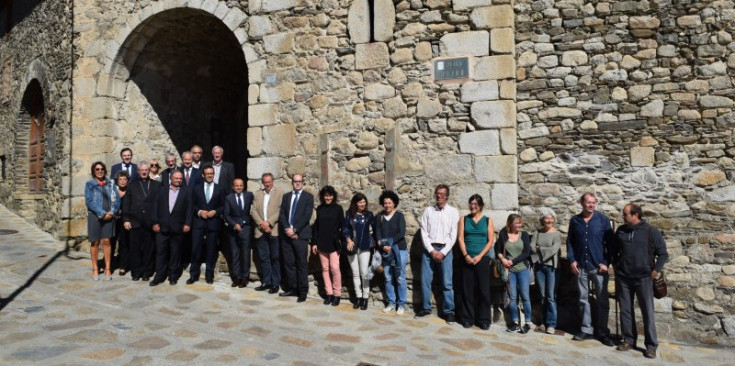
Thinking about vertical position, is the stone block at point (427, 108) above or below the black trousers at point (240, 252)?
above

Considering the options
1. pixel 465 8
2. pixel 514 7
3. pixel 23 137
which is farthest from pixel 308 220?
pixel 23 137

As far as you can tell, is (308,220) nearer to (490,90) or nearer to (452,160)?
→ (452,160)

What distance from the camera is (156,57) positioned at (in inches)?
306

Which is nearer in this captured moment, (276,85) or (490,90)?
(490,90)

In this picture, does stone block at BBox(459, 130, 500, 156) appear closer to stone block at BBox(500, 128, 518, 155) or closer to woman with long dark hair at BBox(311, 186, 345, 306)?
stone block at BBox(500, 128, 518, 155)

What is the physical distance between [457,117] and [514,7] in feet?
4.76

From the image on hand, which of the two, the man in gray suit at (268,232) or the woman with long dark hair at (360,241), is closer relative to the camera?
the woman with long dark hair at (360,241)

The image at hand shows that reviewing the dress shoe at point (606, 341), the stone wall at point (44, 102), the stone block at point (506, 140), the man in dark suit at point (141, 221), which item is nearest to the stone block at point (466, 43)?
the stone block at point (506, 140)

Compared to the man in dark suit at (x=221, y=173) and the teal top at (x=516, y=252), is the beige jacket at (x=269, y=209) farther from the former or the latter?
the teal top at (x=516, y=252)

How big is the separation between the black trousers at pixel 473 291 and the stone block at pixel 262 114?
297 cm

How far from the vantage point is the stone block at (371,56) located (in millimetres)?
5742

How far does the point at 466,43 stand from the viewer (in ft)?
18.0

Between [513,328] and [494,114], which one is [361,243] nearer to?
[513,328]

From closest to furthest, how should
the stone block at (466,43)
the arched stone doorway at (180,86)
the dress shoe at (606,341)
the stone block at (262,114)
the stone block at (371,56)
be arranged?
the dress shoe at (606,341), the stone block at (466,43), the stone block at (371,56), the stone block at (262,114), the arched stone doorway at (180,86)
